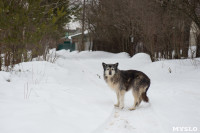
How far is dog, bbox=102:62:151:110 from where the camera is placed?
207 inches

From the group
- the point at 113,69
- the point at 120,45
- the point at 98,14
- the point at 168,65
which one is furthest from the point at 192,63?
the point at 98,14

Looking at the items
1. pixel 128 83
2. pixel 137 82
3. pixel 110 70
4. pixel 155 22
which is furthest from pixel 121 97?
pixel 155 22

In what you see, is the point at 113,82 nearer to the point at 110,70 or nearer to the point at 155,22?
the point at 110,70

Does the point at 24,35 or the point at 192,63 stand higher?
the point at 24,35

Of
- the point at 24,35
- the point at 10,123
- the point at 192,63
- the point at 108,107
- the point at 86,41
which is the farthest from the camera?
the point at 86,41

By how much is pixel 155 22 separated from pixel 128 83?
827 cm

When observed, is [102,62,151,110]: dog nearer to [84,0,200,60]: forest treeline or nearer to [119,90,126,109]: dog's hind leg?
[119,90,126,109]: dog's hind leg

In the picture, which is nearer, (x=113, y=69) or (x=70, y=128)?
(x=70, y=128)

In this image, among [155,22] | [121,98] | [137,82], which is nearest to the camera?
[137,82]

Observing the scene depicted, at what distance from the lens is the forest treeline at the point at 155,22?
11023mm

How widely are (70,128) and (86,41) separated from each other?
139 feet

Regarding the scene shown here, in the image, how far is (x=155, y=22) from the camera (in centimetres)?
1245

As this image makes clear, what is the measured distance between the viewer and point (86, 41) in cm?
4488

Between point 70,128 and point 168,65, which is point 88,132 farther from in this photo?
point 168,65
